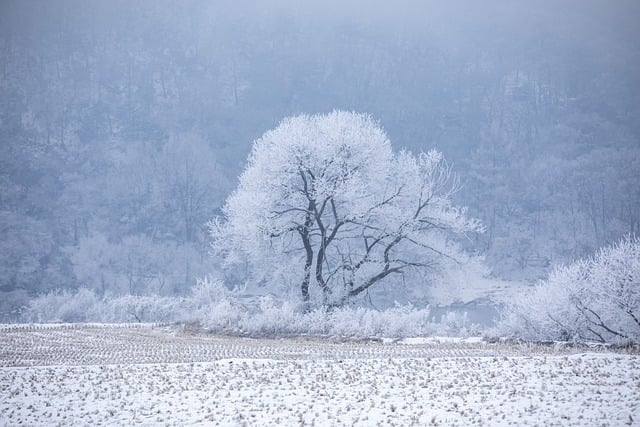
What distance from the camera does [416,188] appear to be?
2680 centimetres

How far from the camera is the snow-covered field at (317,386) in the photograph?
968cm

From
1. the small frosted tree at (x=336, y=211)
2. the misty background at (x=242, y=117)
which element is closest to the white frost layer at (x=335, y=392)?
the small frosted tree at (x=336, y=211)

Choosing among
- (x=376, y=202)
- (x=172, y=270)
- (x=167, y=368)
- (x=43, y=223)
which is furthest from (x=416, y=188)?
(x=43, y=223)

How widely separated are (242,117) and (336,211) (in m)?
125

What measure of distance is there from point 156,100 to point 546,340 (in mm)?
138529

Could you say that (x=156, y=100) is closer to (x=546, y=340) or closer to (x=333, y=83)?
(x=333, y=83)

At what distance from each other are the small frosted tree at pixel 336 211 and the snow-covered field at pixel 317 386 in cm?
940

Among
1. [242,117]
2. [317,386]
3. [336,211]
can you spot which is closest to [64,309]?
[336,211]

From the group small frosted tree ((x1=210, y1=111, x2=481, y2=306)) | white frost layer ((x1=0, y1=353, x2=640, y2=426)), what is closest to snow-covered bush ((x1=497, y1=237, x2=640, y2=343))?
small frosted tree ((x1=210, y1=111, x2=481, y2=306))

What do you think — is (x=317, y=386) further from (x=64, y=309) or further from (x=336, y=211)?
(x=64, y=309)

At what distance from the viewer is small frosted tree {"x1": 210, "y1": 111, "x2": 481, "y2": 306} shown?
2578cm

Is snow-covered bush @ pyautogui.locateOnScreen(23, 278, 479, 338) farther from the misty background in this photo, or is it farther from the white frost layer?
the misty background

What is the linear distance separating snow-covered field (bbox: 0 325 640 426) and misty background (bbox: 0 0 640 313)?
6295cm

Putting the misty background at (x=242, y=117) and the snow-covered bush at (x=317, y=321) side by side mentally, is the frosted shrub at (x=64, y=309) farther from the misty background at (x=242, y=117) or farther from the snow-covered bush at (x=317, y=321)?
the misty background at (x=242, y=117)
